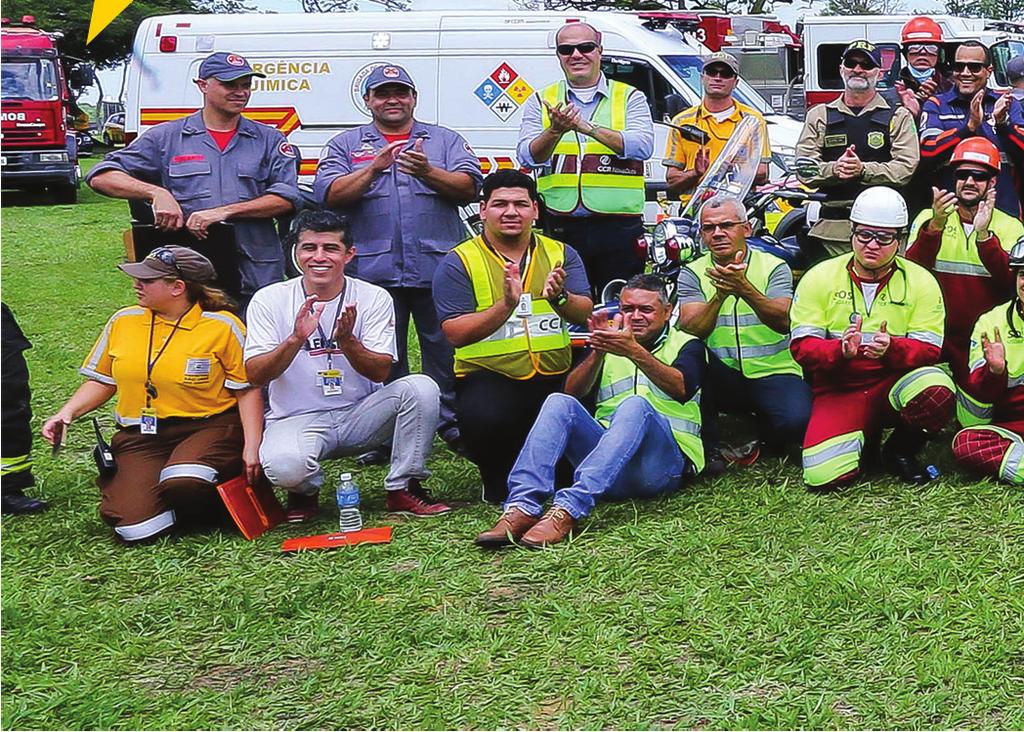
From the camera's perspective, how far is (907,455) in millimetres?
5402

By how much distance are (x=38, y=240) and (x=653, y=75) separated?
911 centimetres

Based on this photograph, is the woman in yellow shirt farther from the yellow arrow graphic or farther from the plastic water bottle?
the yellow arrow graphic

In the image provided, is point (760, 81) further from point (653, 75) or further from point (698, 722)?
point (698, 722)

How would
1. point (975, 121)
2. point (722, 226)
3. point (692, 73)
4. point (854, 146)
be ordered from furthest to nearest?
point (692, 73), point (854, 146), point (975, 121), point (722, 226)

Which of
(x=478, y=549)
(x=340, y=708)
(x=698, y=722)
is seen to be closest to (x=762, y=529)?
(x=478, y=549)

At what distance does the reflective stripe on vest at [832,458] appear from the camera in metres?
5.26

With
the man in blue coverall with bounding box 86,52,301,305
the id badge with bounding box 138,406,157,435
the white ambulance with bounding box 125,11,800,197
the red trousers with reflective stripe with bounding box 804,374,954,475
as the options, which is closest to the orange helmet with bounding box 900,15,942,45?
the red trousers with reflective stripe with bounding box 804,374,954,475

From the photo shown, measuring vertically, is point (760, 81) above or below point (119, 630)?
above

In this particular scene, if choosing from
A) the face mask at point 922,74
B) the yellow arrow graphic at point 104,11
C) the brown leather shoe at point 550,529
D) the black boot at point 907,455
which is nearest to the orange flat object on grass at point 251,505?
the brown leather shoe at point 550,529

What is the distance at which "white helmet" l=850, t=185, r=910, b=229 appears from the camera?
5.25 metres

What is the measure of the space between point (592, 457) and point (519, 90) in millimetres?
8349

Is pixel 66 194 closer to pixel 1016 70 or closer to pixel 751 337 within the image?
pixel 1016 70

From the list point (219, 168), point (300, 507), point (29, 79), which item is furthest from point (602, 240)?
point (29, 79)

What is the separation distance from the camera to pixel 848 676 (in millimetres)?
3588
